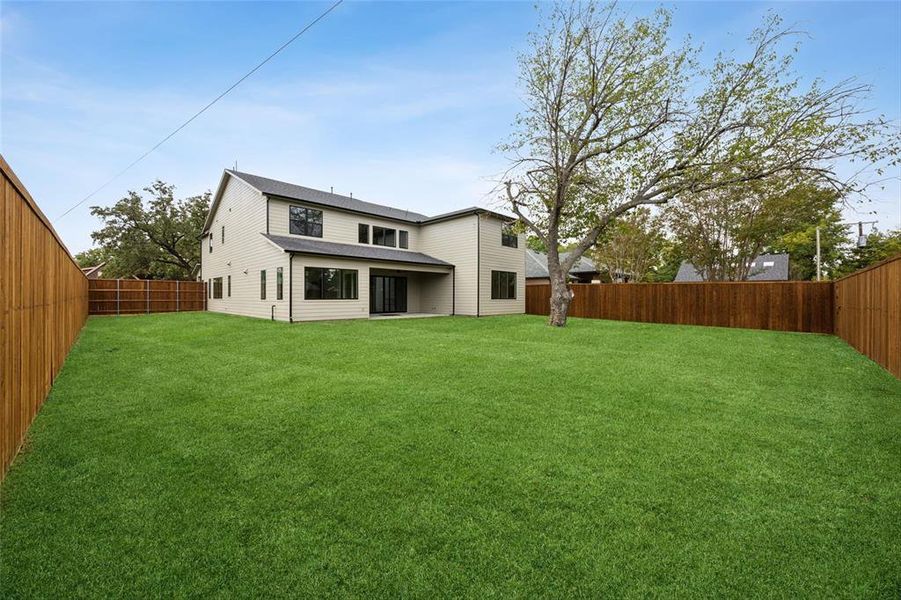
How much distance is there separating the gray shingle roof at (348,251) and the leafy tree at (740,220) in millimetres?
12674

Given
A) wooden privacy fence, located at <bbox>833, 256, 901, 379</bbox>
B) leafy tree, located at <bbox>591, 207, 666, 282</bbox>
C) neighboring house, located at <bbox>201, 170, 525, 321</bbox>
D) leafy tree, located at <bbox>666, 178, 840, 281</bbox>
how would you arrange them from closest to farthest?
wooden privacy fence, located at <bbox>833, 256, 901, 379</bbox> → neighboring house, located at <bbox>201, 170, 525, 321</bbox> → leafy tree, located at <bbox>666, 178, 840, 281</bbox> → leafy tree, located at <bbox>591, 207, 666, 282</bbox>

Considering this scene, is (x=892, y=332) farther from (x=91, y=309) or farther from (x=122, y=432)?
(x=91, y=309)

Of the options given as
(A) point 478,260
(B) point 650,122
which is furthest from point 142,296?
(B) point 650,122

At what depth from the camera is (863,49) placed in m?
9.28

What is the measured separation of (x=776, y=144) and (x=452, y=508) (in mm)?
14402

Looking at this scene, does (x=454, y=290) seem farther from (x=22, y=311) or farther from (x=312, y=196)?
(x=22, y=311)

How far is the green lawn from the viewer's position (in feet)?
6.01

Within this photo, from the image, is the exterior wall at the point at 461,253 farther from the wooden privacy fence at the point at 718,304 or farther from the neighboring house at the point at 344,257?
the wooden privacy fence at the point at 718,304

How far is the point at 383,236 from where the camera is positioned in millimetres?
18469

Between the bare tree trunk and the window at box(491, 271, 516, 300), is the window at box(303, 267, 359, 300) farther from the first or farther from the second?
the bare tree trunk

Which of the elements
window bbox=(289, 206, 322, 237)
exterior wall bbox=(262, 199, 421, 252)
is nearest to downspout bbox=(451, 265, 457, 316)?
exterior wall bbox=(262, 199, 421, 252)

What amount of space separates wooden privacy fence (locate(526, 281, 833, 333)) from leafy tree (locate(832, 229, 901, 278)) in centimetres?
1375

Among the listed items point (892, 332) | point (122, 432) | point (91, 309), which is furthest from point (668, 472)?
point (91, 309)

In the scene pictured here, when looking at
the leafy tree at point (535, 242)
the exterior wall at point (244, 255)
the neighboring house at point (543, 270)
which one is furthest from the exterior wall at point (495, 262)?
the neighboring house at point (543, 270)
